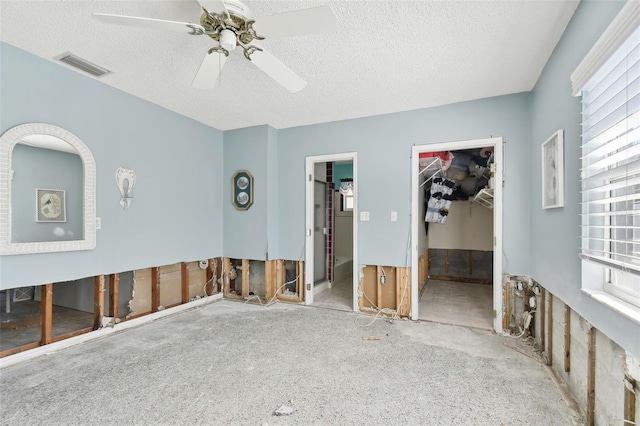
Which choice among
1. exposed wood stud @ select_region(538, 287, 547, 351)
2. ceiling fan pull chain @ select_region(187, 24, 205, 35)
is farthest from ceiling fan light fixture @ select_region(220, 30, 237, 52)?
exposed wood stud @ select_region(538, 287, 547, 351)

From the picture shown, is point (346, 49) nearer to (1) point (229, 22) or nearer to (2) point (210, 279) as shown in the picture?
(1) point (229, 22)

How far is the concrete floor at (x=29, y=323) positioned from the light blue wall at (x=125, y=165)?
75 cm

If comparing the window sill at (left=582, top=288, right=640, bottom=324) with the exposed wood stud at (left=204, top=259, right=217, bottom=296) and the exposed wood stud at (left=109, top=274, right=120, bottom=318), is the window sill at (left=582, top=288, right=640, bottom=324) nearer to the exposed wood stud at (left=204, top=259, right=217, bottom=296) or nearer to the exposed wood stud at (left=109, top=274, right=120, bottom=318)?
the exposed wood stud at (left=109, top=274, right=120, bottom=318)

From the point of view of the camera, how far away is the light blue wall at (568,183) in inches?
54.1

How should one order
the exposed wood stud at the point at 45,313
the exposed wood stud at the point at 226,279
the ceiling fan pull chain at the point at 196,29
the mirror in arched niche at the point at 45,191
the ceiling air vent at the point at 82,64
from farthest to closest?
the exposed wood stud at the point at 226,279, the exposed wood stud at the point at 45,313, the ceiling air vent at the point at 82,64, the mirror in arched niche at the point at 45,191, the ceiling fan pull chain at the point at 196,29

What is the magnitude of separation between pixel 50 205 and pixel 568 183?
416cm

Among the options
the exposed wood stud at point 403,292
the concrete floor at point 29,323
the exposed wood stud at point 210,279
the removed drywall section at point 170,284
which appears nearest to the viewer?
the concrete floor at point 29,323

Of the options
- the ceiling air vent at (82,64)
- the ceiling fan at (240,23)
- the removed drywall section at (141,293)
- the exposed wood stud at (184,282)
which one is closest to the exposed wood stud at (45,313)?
the removed drywall section at (141,293)

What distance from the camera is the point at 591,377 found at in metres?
1.61

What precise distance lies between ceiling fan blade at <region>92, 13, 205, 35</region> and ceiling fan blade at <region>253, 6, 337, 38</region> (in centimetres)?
37

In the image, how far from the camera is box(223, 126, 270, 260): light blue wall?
4047 millimetres

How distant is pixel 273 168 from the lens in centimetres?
414

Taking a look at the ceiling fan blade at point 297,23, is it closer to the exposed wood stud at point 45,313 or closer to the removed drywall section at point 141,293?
the exposed wood stud at point 45,313

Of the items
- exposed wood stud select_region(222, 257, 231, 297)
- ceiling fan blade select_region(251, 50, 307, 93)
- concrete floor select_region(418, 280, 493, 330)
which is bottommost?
concrete floor select_region(418, 280, 493, 330)
